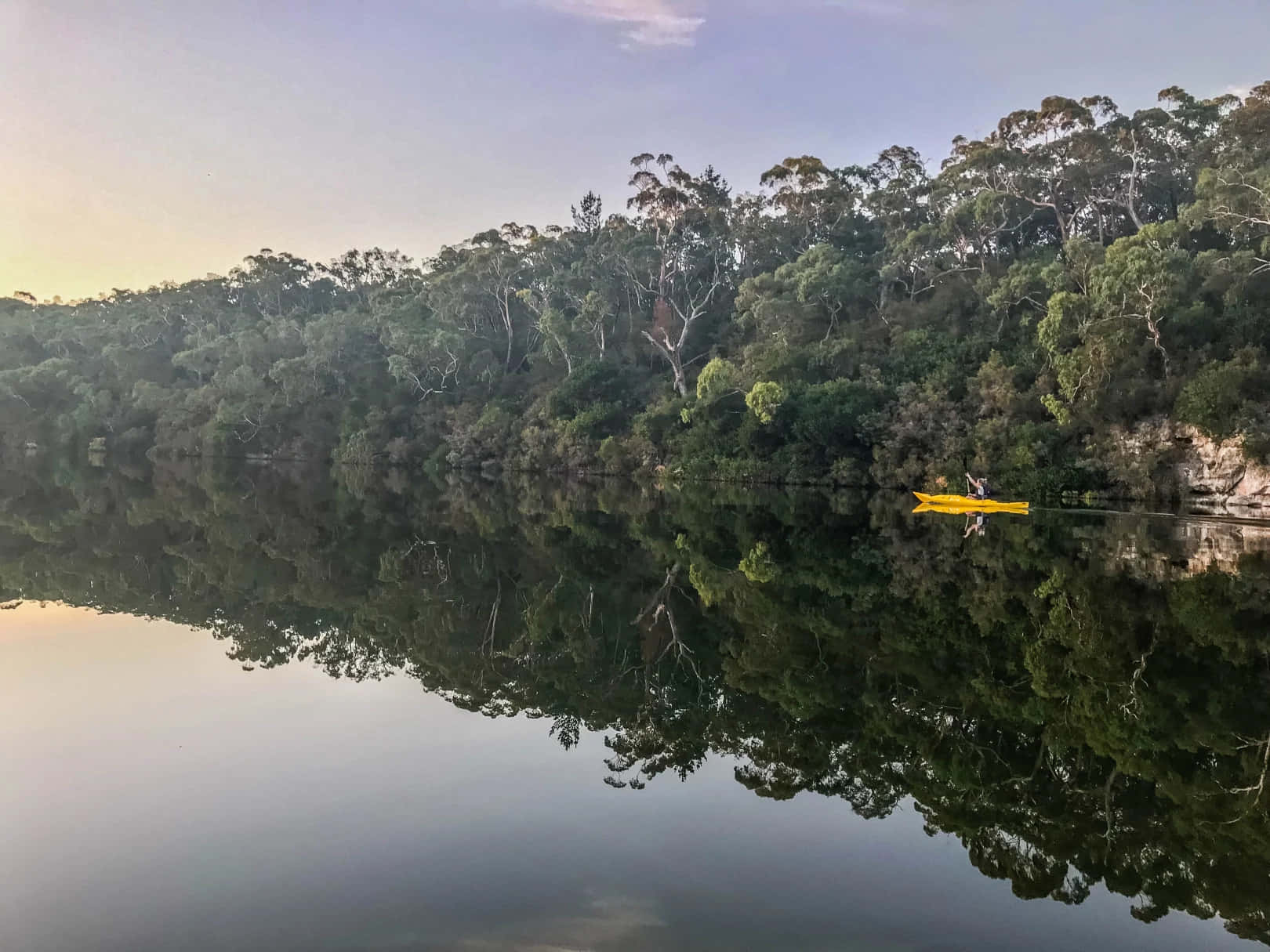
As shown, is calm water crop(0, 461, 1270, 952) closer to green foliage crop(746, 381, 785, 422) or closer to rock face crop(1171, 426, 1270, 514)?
rock face crop(1171, 426, 1270, 514)

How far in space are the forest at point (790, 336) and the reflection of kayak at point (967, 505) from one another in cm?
425

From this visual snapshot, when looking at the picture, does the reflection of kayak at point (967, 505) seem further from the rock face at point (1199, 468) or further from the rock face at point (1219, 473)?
the rock face at point (1219, 473)

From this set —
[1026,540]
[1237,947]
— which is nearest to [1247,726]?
[1237,947]

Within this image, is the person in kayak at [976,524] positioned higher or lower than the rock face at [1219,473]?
lower

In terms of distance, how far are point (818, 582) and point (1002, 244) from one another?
35.6 m

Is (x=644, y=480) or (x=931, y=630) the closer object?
(x=931, y=630)

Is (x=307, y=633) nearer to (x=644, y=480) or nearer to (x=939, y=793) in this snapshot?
(x=939, y=793)

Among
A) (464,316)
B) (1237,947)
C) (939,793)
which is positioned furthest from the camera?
(464,316)

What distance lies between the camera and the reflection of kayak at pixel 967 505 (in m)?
25.3

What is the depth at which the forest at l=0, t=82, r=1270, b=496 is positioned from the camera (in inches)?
1123

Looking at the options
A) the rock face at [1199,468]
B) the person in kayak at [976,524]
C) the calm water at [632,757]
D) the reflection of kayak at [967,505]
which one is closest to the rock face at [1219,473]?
the rock face at [1199,468]

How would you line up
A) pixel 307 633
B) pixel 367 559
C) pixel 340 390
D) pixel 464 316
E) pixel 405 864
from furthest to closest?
1. pixel 340 390
2. pixel 464 316
3. pixel 367 559
4. pixel 307 633
5. pixel 405 864

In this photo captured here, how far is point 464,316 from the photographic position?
5750 cm

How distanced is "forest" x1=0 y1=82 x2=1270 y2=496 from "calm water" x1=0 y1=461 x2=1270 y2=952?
1710cm
